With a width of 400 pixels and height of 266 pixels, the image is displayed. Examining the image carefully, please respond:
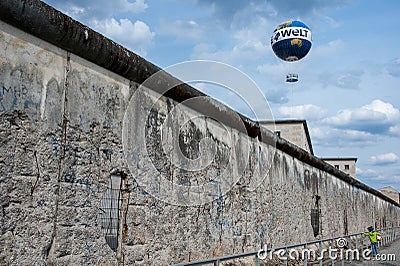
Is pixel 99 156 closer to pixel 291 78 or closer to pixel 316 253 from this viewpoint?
pixel 316 253

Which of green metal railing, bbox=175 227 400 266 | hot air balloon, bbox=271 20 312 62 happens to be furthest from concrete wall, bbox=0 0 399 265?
hot air balloon, bbox=271 20 312 62

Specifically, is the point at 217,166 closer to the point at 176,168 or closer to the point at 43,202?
the point at 176,168

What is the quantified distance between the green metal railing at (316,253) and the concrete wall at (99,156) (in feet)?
2.30

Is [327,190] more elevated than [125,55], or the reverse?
[125,55]

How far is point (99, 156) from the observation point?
439 centimetres

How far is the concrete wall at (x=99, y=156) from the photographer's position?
360 centimetres

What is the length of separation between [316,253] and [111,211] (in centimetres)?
665

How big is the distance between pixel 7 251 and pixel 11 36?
167 centimetres

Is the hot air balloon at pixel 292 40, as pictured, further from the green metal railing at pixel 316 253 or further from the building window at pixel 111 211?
the building window at pixel 111 211

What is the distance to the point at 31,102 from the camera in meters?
3.74

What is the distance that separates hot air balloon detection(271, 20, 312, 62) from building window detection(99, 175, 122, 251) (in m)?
14.8

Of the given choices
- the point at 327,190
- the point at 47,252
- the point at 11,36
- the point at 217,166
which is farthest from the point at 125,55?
the point at 327,190

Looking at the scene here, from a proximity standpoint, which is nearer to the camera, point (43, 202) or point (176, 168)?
point (43, 202)

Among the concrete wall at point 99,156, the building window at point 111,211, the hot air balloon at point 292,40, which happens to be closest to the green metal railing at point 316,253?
the concrete wall at point 99,156
